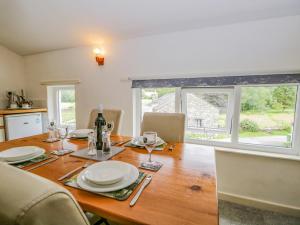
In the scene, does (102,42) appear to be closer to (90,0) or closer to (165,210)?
(90,0)

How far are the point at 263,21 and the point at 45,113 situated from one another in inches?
129

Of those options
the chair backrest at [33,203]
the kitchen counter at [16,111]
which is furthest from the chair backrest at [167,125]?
the kitchen counter at [16,111]

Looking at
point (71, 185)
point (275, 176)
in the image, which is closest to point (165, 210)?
point (71, 185)

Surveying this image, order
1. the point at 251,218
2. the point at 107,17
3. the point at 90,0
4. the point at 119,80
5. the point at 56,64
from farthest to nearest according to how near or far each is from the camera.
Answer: the point at 56,64, the point at 119,80, the point at 107,17, the point at 90,0, the point at 251,218

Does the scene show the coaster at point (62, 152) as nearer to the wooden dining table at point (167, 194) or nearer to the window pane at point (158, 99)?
the wooden dining table at point (167, 194)

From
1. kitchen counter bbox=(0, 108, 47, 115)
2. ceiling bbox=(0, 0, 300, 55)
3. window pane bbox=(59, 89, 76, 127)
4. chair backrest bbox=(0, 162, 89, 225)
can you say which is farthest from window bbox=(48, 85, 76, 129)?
chair backrest bbox=(0, 162, 89, 225)

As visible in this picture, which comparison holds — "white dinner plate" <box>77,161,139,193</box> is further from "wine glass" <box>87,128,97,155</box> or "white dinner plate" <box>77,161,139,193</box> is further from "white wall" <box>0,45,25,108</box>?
"white wall" <box>0,45,25,108</box>

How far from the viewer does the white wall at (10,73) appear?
283cm

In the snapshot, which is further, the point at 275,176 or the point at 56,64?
the point at 56,64

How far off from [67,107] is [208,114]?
2302mm

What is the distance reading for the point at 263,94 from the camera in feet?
5.63

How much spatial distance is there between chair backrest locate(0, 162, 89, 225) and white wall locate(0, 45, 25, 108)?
3355mm

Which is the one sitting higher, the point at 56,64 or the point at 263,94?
the point at 56,64

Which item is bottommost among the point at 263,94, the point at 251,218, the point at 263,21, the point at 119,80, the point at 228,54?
the point at 251,218
